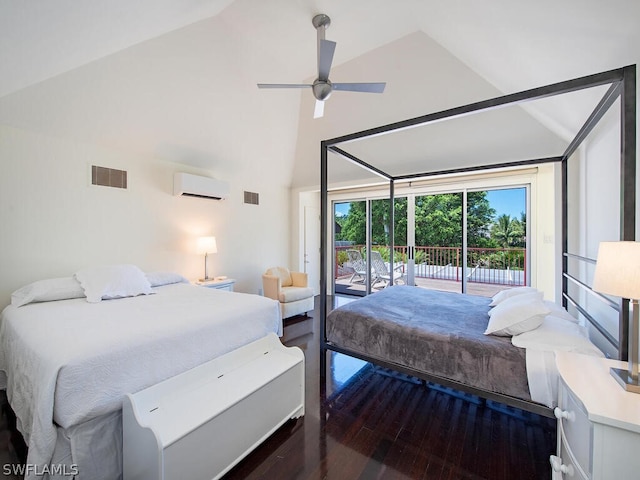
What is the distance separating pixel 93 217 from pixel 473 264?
536 centimetres

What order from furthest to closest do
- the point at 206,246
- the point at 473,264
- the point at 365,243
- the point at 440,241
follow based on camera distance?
the point at 365,243, the point at 440,241, the point at 473,264, the point at 206,246

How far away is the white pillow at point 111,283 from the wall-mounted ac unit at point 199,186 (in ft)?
4.42

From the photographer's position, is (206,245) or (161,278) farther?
(206,245)

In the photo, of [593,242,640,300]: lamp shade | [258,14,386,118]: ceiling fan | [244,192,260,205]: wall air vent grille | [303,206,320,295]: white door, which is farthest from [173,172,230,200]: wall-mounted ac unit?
[593,242,640,300]: lamp shade

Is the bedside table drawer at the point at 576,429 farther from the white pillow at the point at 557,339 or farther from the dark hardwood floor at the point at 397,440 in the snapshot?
the dark hardwood floor at the point at 397,440

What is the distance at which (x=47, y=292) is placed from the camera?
2.45 metres

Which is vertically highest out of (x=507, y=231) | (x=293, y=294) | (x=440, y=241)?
(x=507, y=231)

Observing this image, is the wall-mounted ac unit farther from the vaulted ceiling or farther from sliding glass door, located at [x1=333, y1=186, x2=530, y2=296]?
sliding glass door, located at [x1=333, y1=186, x2=530, y2=296]

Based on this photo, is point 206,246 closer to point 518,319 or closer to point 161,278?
point 161,278

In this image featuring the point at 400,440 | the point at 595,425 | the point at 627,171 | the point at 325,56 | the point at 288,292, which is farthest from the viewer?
the point at 288,292

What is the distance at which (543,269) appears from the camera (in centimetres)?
388

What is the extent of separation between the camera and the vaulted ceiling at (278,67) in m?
1.68

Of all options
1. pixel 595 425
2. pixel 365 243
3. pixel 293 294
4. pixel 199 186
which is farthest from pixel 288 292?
pixel 595 425

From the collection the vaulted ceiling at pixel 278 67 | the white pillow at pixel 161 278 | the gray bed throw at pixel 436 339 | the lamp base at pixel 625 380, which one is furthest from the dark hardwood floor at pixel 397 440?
the vaulted ceiling at pixel 278 67
